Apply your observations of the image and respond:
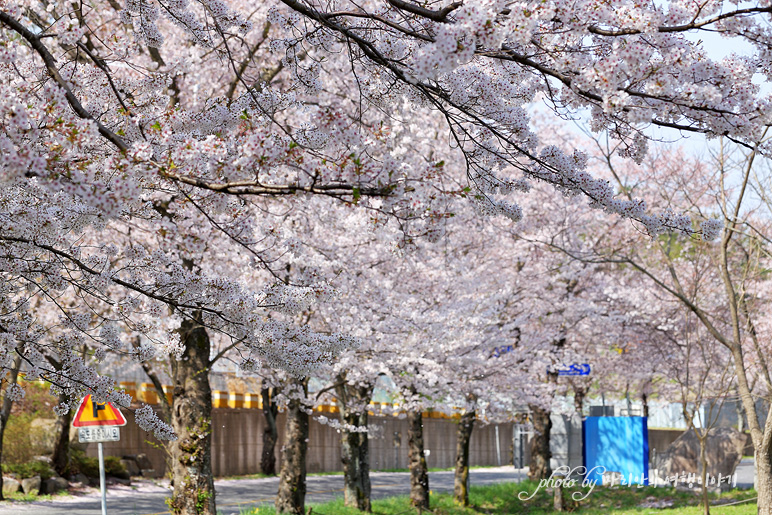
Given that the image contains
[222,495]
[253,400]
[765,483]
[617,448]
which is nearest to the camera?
[765,483]

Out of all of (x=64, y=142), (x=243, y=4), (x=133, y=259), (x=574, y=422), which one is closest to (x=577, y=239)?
(x=574, y=422)

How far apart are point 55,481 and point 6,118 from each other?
1779cm

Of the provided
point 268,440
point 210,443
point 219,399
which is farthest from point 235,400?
point 210,443

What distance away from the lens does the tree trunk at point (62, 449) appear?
786 inches

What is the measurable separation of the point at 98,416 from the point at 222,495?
29.0 feet

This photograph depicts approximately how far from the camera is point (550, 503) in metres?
20.3

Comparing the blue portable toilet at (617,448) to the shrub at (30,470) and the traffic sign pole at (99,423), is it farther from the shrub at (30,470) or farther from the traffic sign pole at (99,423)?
the traffic sign pole at (99,423)

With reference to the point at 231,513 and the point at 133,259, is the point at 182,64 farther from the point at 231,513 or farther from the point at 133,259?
the point at 231,513

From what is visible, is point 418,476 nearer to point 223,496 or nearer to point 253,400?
point 223,496

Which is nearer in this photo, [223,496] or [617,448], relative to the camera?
[223,496]

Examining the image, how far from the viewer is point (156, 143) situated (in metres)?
4.98

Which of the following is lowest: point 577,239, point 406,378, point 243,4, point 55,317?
point 406,378

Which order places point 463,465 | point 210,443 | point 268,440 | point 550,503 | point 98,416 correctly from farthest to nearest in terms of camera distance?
point 268,440 → point 550,503 → point 463,465 → point 98,416 → point 210,443

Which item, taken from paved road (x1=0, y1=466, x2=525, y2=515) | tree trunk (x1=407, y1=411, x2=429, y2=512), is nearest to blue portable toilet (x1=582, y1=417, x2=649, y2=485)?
paved road (x1=0, y1=466, x2=525, y2=515)
